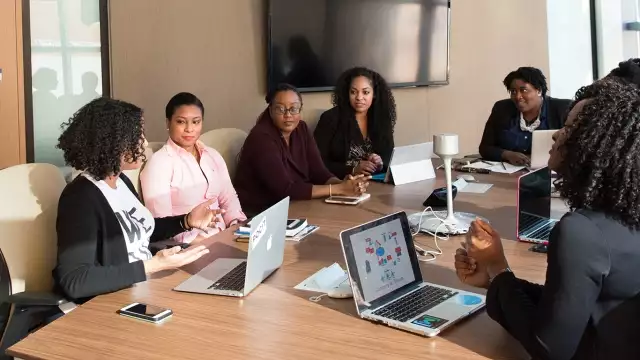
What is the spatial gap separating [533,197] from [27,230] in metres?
1.55

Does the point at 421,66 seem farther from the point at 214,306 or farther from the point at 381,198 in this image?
the point at 214,306

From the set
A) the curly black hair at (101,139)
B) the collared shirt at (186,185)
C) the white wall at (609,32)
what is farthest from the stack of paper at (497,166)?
the white wall at (609,32)

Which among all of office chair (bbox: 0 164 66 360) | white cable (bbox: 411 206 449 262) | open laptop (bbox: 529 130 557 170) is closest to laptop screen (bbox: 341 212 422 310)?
white cable (bbox: 411 206 449 262)

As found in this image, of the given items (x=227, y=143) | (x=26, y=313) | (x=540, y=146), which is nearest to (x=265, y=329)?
(x=26, y=313)

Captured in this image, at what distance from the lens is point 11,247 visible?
1893 mm

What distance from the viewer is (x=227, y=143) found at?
318cm

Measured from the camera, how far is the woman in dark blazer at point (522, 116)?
3.67 meters

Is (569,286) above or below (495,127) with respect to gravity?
below

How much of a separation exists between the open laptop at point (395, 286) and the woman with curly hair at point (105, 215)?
1.78 feet

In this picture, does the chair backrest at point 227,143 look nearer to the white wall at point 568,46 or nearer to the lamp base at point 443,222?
the lamp base at point 443,222

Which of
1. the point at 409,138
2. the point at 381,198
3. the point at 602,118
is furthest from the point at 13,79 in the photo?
the point at 409,138

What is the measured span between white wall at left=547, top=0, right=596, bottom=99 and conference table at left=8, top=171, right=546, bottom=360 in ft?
14.3

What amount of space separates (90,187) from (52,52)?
1389 millimetres

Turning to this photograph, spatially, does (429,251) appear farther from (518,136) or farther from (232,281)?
(518,136)
